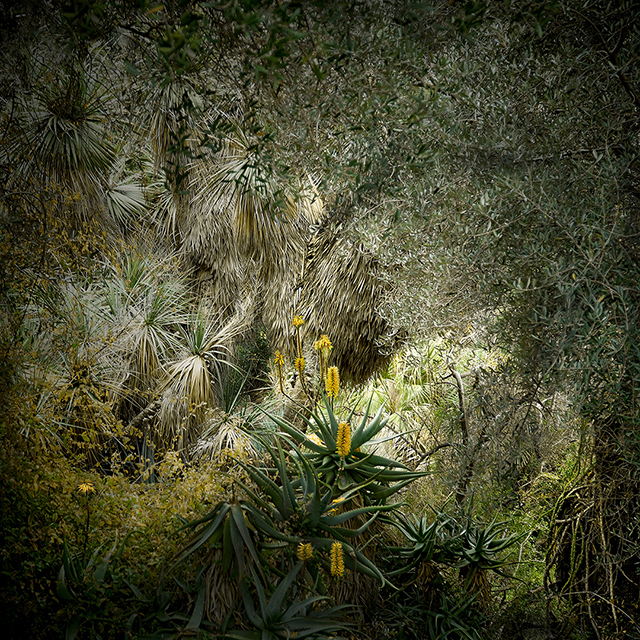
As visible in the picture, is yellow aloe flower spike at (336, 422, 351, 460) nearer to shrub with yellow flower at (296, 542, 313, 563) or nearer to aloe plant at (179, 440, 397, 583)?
aloe plant at (179, 440, 397, 583)

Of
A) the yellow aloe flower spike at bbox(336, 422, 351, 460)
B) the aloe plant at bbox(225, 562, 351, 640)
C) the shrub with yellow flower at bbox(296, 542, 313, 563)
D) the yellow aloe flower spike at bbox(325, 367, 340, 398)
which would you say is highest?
the yellow aloe flower spike at bbox(325, 367, 340, 398)

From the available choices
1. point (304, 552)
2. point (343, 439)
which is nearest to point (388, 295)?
point (343, 439)

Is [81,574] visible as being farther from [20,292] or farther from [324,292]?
[324,292]

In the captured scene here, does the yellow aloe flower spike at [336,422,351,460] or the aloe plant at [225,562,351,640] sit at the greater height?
the yellow aloe flower spike at [336,422,351,460]

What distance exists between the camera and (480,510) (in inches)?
157

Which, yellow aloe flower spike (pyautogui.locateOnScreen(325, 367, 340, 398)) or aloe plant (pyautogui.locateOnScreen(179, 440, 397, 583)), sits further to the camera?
yellow aloe flower spike (pyautogui.locateOnScreen(325, 367, 340, 398))

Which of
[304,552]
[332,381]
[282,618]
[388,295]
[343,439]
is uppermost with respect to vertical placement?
[388,295]

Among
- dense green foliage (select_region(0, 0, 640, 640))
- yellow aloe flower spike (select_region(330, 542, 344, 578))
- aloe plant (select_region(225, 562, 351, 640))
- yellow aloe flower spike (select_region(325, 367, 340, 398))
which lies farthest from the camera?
yellow aloe flower spike (select_region(325, 367, 340, 398))

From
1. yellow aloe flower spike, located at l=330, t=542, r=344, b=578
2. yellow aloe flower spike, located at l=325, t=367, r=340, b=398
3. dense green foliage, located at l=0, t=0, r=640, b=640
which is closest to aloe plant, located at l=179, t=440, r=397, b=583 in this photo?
dense green foliage, located at l=0, t=0, r=640, b=640

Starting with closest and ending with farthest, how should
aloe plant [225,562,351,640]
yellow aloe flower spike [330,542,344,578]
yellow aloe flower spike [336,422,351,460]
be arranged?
aloe plant [225,562,351,640] → yellow aloe flower spike [330,542,344,578] → yellow aloe flower spike [336,422,351,460]

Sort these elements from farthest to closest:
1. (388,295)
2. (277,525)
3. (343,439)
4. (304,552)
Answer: (388,295) < (343,439) < (277,525) < (304,552)

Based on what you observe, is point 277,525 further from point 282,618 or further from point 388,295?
point 388,295

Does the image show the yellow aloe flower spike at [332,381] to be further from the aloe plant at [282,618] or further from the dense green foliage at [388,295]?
Answer: the aloe plant at [282,618]

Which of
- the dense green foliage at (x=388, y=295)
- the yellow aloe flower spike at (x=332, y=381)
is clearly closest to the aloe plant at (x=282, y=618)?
the dense green foliage at (x=388, y=295)
